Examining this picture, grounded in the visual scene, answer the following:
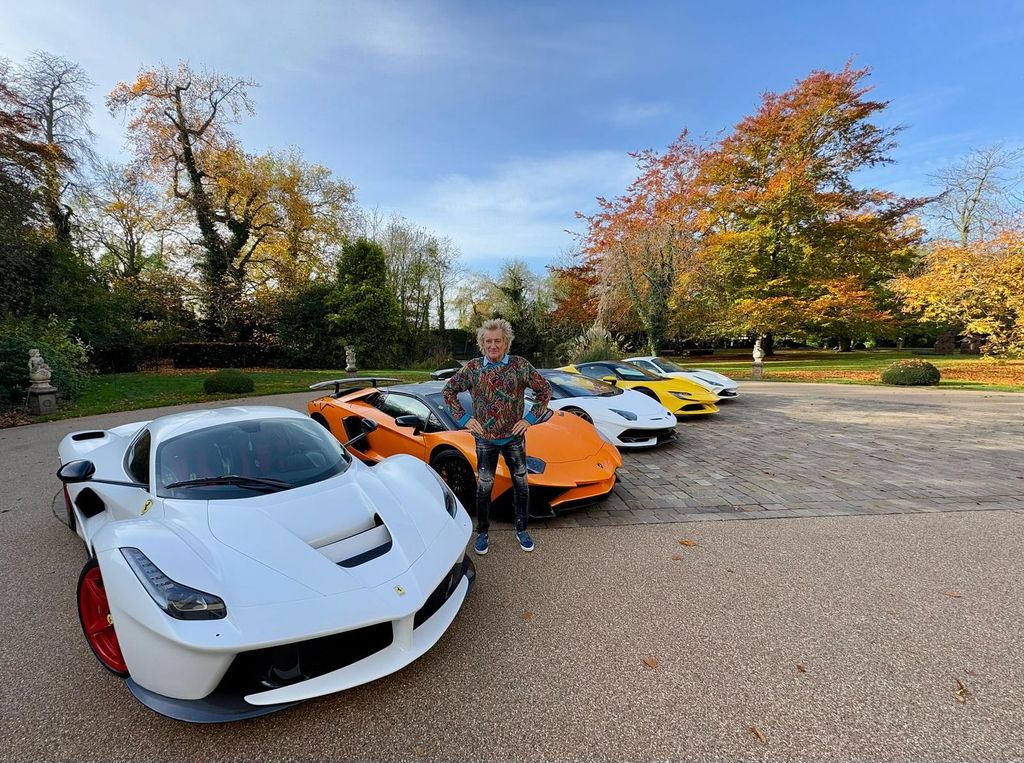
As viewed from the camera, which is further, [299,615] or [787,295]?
[787,295]

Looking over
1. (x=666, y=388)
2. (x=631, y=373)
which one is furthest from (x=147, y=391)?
(x=666, y=388)

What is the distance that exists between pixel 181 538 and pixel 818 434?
7.80 m

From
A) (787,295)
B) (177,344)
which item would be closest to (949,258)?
(787,295)

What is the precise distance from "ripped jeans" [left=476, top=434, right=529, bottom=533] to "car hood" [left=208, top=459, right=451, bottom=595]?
555 millimetres

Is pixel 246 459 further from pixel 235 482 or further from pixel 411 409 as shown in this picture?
pixel 411 409

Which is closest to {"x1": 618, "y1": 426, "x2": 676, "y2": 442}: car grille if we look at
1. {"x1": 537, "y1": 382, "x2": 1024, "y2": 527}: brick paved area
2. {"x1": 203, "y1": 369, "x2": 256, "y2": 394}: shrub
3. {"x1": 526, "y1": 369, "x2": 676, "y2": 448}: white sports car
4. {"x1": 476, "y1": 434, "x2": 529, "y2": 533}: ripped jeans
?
{"x1": 526, "y1": 369, "x2": 676, "y2": 448}: white sports car

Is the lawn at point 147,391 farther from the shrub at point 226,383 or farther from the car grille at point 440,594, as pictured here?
the car grille at point 440,594

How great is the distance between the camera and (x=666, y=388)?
26.3ft

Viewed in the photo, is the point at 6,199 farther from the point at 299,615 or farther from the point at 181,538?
the point at 299,615

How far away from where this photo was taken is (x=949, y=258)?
598 inches

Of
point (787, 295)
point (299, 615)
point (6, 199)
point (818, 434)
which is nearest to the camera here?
point (299, 615)

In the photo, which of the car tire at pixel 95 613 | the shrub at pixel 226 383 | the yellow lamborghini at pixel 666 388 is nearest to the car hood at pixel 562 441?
the car tire at pixel 95 613

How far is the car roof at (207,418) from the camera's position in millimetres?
2578

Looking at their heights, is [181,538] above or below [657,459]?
above
